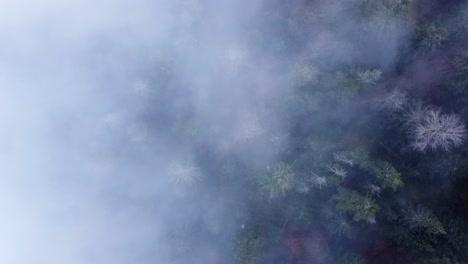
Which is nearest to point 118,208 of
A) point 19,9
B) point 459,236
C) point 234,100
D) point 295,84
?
point 234,100

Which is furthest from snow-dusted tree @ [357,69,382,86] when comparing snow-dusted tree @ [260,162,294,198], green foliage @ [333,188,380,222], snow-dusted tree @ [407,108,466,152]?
snow-dusted tree @ [260,162,294,198]

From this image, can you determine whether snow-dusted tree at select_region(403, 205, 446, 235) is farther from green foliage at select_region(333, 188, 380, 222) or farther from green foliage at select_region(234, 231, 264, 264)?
green foliage at select_region(234, 231, 264, 264)

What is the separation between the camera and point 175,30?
62.2 ft

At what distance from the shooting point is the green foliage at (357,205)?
15.8 metres

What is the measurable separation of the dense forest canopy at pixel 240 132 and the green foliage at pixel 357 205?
70 mm

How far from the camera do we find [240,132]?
1809 centimetres

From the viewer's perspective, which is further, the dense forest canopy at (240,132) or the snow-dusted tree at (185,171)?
the snow-dusted tree at (185,171)

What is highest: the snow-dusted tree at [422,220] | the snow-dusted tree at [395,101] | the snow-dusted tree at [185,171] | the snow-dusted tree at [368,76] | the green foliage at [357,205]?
the snow-dusted tree at [185,171]

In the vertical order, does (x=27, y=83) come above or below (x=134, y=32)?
above

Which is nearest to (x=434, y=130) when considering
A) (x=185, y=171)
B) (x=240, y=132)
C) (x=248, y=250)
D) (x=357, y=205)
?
(x=357, y=205)

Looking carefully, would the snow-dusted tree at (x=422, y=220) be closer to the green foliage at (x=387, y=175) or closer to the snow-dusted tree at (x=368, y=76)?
the green foliage at (x=387, y=175)

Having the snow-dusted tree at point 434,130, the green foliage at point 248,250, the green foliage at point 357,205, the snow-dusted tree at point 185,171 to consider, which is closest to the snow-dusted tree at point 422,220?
the green foliage at point 357,205

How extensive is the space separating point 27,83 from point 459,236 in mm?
26538

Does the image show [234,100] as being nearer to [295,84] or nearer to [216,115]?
[216,115]
